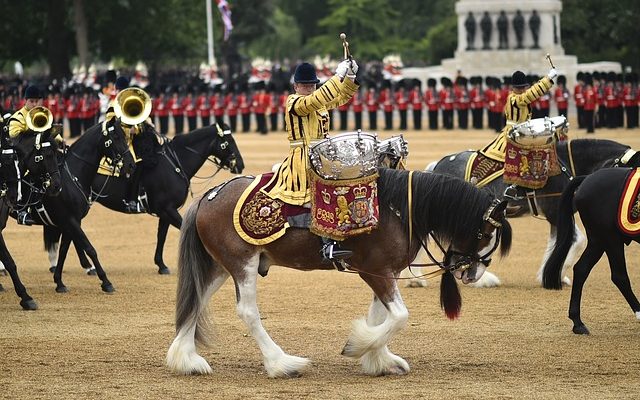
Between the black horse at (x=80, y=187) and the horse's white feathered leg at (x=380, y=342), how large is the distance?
5.26 metres

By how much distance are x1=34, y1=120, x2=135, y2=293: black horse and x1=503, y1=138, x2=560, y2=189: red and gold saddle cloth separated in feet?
13.5

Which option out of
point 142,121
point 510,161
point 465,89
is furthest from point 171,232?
point 465,89

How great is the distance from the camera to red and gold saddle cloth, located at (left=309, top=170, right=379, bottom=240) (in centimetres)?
936

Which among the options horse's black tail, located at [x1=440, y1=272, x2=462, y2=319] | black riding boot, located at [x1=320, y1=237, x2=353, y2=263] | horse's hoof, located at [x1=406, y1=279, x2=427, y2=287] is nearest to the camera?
black riding boot, located at [x1=320, y1=237, x2=353, y2=263]

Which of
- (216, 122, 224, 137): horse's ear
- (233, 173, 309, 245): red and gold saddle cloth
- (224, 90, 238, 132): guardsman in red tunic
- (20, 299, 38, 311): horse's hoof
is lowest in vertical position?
(20, 299, 38, 311): horse's hoof

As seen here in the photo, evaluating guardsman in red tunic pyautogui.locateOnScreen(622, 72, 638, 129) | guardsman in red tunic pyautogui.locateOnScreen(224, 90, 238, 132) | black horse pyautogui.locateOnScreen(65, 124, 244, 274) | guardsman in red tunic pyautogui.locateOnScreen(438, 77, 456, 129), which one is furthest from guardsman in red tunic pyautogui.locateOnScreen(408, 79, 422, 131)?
black horse pyautogui.locateOnScreen(65, 124, 244, 274)

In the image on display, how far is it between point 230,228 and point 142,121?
519cm

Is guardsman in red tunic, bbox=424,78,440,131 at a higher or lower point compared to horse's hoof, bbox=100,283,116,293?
higher

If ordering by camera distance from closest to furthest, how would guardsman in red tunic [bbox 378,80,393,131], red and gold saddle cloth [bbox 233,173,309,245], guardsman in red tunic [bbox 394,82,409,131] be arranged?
red and gold saddle cloth [bbox 233,173,309,245], guardsman in red tunic [bbox 394,82,409,131], guardsman in red tunic [bbox 378,80,393,131]

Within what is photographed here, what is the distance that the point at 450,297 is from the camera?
969 centimetres

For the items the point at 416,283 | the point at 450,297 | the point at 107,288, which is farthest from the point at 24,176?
the point at 450,297

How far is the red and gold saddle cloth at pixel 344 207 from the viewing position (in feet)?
30.7

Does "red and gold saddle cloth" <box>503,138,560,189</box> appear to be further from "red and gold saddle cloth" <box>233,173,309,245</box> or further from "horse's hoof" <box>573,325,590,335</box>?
"red and gold saddle cloth" <box>233,173,309,245</box>

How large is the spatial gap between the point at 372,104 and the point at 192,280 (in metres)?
30.0
